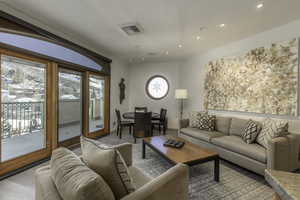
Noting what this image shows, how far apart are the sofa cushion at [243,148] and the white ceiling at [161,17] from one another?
7.37ft

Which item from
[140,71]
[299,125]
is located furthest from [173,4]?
[140,71]

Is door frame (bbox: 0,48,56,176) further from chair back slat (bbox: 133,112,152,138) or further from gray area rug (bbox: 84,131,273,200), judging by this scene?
chair back slat (bbox: 133,112,152,138)

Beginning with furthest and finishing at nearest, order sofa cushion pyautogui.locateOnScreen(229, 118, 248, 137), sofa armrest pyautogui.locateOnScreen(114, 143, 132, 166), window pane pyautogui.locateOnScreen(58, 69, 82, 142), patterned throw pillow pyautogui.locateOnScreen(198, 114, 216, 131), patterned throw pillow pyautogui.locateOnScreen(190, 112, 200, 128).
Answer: patterned throw pillow pyautogui.locateOnScreen(190, 112, 200, 128), patterned throw pillow pyautogui.locateOnScreen(198, 114, 216, 131), window pane pyautogui.locateOnScreen(58, 69, 82, 142), sofa cushion pyautogui.locateOnScreen(229, 118, 248, 137), sofa armrest pyautogui.locateOnScreen(114, 143, 132, 166)

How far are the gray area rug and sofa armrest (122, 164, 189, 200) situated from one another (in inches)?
32.6

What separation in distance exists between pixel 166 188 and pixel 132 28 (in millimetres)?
2885

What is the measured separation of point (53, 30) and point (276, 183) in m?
3.92

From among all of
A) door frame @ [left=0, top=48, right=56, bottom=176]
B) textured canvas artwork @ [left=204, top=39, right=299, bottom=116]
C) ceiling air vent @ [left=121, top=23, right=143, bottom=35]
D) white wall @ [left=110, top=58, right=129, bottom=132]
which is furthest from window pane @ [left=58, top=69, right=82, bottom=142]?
textured canvas artwork @ [left=204, top=39, right=299, bottom=116]

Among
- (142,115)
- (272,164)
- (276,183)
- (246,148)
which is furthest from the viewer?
(142,115)

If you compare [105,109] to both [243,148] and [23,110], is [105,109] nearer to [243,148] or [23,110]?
[23,110]

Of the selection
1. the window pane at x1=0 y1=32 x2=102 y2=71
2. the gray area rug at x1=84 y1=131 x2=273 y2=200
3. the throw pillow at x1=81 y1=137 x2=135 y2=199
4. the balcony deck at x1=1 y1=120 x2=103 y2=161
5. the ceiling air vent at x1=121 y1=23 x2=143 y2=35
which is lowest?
the gray area rug at x1=84 y1=131 x2=273 y2=200

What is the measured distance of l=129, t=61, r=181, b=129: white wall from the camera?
5770 millimetres

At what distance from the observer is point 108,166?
3.36 feet

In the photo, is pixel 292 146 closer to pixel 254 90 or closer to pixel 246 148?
pixel 246 148

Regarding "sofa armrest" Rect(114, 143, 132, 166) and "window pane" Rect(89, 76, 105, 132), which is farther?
"window pane" Rect(89, 76, 105, 132)
